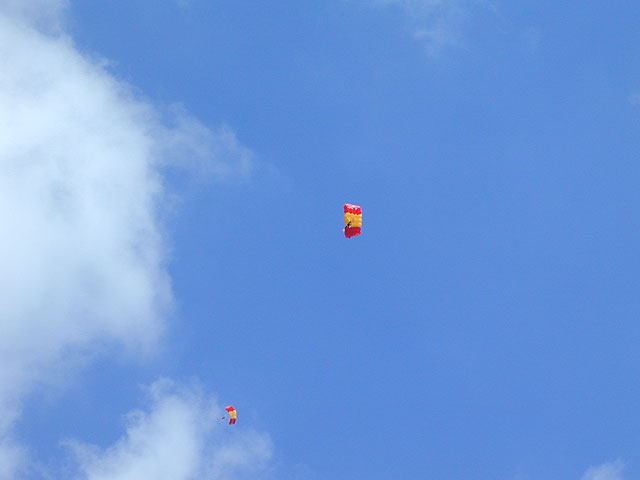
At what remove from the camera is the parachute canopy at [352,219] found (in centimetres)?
11719

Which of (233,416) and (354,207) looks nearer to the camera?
(354,207)

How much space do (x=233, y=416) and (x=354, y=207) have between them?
43.7m

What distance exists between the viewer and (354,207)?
11756 cm

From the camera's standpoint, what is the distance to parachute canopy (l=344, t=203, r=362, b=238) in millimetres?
117188

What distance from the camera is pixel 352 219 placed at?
117 meters

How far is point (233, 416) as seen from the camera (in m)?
142
